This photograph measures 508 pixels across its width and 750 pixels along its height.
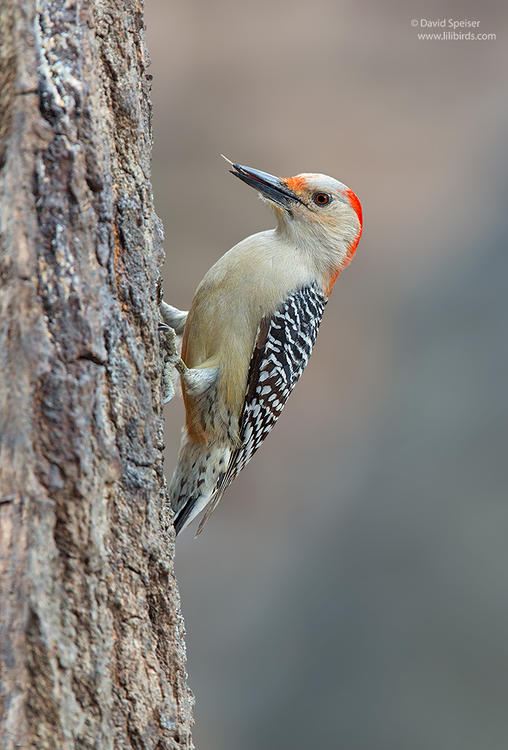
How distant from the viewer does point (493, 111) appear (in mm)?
9383

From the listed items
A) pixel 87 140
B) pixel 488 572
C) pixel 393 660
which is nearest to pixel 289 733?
pixel 393 660

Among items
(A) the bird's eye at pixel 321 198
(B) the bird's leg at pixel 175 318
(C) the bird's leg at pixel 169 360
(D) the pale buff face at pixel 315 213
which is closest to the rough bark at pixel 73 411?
(C) the bird's leg at pixel 169 360

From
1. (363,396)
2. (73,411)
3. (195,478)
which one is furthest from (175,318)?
(363,396)

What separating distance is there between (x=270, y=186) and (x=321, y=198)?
0.30 metres

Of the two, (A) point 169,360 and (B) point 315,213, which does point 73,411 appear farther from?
(B) point 315,213

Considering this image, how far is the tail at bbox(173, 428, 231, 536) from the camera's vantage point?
11.8ft

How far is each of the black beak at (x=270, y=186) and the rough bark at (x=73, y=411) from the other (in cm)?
156

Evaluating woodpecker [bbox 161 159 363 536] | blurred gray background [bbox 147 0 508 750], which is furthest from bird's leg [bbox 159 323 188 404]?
blurred gray background [bbox 147 0 508 750]

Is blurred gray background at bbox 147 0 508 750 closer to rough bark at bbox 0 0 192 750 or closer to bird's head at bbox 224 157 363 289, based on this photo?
bird's head at bbox 224 157 363 289

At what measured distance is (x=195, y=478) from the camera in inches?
142

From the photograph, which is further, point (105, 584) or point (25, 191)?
point (105, 584)

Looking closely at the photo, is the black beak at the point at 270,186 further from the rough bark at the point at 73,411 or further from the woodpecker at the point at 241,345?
the rough bark at the point at 73,411

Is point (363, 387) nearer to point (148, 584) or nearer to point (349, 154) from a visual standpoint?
point (349, 154)

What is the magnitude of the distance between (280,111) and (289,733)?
21.4 ft
